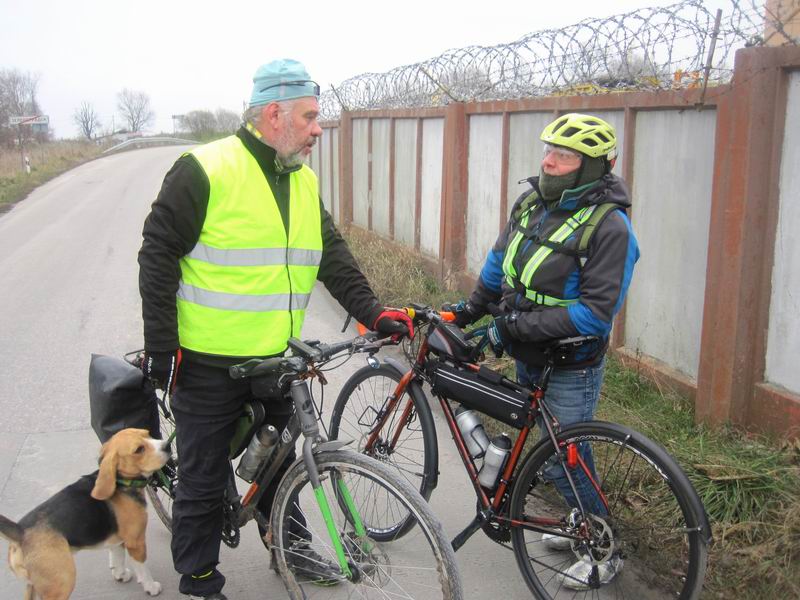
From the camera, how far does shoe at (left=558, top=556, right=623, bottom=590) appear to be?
3.11 m

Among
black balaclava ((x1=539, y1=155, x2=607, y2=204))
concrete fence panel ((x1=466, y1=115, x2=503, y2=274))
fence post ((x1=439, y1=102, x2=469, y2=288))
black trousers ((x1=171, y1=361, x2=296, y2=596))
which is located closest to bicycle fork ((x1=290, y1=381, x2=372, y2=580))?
black trousers ((x1=171, y1=361, x2=296, y2=596))

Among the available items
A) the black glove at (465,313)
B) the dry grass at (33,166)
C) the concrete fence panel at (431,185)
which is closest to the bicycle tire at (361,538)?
the black glove at (465,313)

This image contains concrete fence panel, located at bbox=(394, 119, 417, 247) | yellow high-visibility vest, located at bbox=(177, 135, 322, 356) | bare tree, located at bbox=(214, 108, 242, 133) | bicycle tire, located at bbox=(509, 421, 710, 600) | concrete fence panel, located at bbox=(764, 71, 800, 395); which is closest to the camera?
bicycle tire, located at bbox=(509, 421, 710, 600)

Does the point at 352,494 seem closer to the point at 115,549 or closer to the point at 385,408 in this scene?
the point at 385,408

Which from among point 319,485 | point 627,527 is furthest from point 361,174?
point 319,485

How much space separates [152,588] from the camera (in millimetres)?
3426

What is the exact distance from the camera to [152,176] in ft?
94.4

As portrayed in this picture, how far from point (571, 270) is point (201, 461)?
5.48 ft

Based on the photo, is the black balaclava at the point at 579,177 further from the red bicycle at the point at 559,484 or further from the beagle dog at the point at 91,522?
the beagle dog at the point at 91,522

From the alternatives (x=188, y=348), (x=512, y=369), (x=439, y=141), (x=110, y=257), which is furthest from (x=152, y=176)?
(x=188, y=348)

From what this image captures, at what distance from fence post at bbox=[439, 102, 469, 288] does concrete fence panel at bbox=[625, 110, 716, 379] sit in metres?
2.97

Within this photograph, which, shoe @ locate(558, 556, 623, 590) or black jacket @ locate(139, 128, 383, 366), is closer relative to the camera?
black jacket @ locate(139, 128, 383, 366)

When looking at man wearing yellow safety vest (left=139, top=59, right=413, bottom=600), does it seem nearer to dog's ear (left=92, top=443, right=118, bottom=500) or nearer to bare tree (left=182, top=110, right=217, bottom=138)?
dog's ear (left=92, top=443, right=118, bottom=500)

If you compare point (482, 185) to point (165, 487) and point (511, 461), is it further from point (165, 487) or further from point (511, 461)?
point (165, 487)
